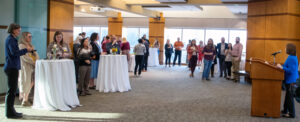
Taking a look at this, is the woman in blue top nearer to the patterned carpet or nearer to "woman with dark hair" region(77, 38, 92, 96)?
the patterned carpet

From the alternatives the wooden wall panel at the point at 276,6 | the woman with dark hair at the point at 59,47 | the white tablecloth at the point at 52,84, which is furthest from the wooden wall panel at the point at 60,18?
the wooden wall panel at the point at 276,6

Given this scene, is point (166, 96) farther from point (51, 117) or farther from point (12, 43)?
point (12, 43)

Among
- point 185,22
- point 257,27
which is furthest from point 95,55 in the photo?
point 185,22

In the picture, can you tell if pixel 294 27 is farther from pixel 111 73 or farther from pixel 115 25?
pixel 115 25

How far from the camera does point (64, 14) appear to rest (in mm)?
8914

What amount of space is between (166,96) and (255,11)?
5027 mm

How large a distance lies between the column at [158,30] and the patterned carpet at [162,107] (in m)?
10.2

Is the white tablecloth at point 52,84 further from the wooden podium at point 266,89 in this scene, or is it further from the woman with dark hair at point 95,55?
the wooden podium at point 266,89

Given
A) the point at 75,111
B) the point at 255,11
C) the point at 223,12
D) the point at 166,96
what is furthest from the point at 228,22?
the point at 75,111

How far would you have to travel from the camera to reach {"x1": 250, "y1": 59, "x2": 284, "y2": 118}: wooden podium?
18.8 ft

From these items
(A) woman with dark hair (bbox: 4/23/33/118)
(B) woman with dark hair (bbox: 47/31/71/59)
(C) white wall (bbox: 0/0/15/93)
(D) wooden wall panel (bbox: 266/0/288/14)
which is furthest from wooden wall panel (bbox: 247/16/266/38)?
(A) woman with dark hair (bbox: 4/23/33/118)

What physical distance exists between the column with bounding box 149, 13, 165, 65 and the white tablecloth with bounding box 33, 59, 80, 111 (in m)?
13.6

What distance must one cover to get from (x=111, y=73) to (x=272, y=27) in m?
5.52

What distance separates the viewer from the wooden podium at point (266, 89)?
225 inches
